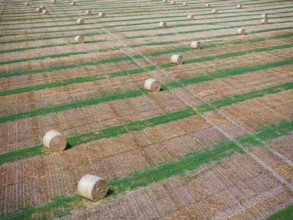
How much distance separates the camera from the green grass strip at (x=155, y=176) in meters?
10.1

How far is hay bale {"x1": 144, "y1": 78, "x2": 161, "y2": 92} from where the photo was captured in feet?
62.3

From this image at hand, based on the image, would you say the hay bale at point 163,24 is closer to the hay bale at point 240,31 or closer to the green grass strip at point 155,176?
the hay bale at point 240,31

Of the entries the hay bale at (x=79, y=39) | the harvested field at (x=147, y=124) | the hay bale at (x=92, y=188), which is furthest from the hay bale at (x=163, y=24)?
the hay bale at (x=92, y=188)

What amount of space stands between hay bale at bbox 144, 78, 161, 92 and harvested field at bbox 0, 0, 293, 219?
42 centimetres

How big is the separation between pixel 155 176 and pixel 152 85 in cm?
819

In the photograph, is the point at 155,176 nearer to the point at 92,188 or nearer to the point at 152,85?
the point at 92,188

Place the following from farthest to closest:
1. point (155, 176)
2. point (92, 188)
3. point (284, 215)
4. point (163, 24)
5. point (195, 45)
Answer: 1. point (163, 24)
2. point (195, 45)
3. point (155, 176)
4. point (92, 188)
5. point (284, 215)

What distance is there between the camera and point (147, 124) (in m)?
15.8

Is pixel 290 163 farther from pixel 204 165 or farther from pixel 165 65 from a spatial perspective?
pixel 165 65

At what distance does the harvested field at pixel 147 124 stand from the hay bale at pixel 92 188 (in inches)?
12.2

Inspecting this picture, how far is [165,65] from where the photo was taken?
23.7 meters

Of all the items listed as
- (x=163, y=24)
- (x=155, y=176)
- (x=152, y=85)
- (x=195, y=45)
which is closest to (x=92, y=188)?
(x=155, y=176)

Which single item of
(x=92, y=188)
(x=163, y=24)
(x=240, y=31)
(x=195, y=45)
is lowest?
(x=92, y=188)


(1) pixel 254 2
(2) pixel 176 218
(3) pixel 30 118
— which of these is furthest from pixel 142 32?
(1) pixel 254 2
